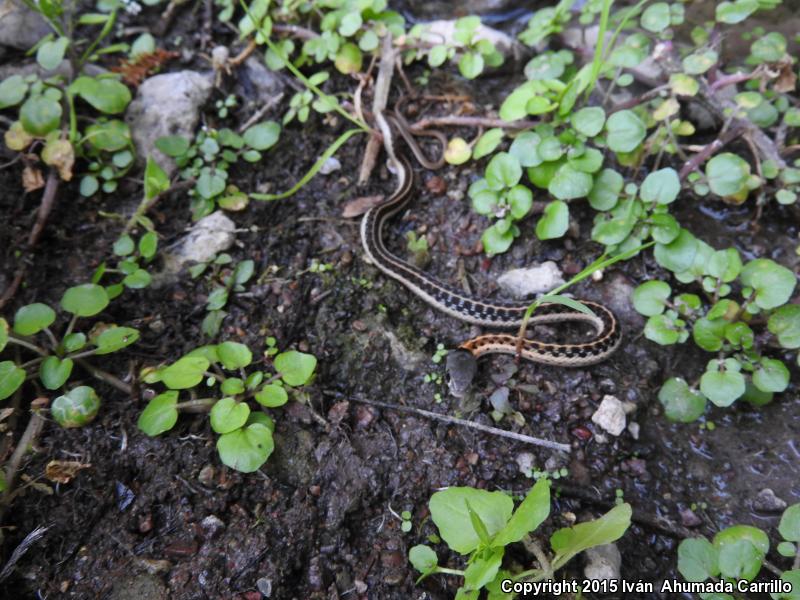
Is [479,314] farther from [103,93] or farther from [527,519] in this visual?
[103,93]

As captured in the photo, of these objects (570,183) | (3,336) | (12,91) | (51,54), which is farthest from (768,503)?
(12,91)

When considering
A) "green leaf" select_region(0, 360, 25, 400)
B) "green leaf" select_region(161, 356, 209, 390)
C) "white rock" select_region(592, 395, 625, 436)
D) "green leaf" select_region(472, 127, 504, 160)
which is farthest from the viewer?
"green leaf" select_region(472, 127, 504, 160)

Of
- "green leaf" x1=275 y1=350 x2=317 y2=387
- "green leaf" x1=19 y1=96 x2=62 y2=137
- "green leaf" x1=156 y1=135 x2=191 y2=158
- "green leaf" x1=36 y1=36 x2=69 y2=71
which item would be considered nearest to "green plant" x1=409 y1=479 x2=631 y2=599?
"green leaf" x1=275 y1=350 x2=317 y2=387

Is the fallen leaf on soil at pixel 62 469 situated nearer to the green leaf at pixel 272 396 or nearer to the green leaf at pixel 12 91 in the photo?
the green leaf at pixel 272 396

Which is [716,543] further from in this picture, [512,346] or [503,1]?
[503,1]

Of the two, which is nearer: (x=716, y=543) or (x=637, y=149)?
(x=716, y=543)

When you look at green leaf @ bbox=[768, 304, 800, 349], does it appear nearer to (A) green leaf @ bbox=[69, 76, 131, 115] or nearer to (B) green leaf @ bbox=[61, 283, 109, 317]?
(B) green leaf @ bbox=[61, 283, 109, 317]

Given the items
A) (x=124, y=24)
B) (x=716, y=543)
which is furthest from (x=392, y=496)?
(x=124, y=24)

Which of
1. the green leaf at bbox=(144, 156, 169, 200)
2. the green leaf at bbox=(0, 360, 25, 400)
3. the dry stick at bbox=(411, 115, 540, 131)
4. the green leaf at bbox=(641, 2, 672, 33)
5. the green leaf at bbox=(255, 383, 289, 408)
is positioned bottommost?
the green leaf at bbox=(255, 383, 289, 408)
